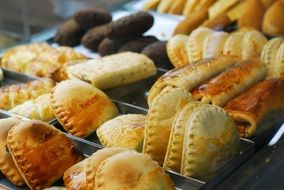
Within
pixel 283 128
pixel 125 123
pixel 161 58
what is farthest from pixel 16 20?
pixel 283 128

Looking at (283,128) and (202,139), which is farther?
(283,128)

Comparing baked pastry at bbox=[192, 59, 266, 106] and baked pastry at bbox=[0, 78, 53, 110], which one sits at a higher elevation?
baked pastry at bbox=[192, 59, 266, 106]

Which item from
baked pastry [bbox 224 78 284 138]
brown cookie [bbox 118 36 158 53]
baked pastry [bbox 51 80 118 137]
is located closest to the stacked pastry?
brown cookie [bbox 118 36 158 53]

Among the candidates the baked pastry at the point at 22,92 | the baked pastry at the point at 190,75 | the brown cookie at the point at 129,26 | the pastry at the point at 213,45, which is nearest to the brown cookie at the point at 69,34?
the brown cookie at the point at 129,26

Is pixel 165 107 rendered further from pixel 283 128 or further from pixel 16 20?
pixel 16 20

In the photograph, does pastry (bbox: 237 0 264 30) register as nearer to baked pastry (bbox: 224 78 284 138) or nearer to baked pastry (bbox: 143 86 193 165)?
baked pastry (bbox: 224 78 284 138)
